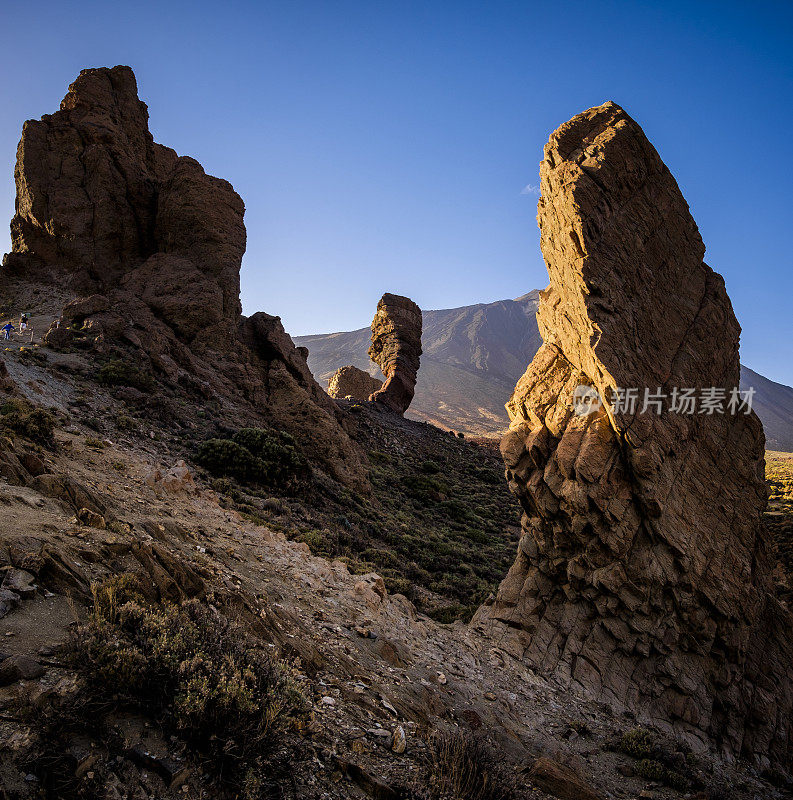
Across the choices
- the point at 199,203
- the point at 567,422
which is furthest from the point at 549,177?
the point at 199,203

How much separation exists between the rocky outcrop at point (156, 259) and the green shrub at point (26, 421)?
11034 mm

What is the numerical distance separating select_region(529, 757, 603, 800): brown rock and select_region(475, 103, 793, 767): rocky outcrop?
4562mm

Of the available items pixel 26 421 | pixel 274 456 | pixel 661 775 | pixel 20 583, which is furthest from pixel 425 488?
pixel 20 583

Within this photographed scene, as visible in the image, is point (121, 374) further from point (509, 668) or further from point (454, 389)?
point (454, 389)

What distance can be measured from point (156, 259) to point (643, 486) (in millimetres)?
26507

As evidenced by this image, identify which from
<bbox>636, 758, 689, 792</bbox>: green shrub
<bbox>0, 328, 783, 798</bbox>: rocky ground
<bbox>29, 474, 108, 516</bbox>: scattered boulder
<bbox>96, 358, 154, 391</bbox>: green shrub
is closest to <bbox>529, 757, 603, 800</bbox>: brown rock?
<bbox>0, 328, 783, 798</bbox>: rocky ground

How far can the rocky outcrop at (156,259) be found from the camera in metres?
22.7

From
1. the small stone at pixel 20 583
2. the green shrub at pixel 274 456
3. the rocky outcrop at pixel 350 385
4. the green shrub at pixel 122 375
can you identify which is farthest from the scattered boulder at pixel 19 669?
the rocky outcrop at pixel 350 385

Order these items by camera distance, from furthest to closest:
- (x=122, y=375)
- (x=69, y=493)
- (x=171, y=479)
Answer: (x=122, y=375) < (x=171, y=479) < (x=69, y=493)

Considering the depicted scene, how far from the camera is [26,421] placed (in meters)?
9.69

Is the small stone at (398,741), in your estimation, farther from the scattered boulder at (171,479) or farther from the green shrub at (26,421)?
the green shrub at (26,421)

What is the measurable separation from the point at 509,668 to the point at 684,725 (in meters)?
3.57

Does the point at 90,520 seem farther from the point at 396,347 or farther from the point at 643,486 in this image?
→ the point at 396,347

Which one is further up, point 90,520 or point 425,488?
point 90,520
